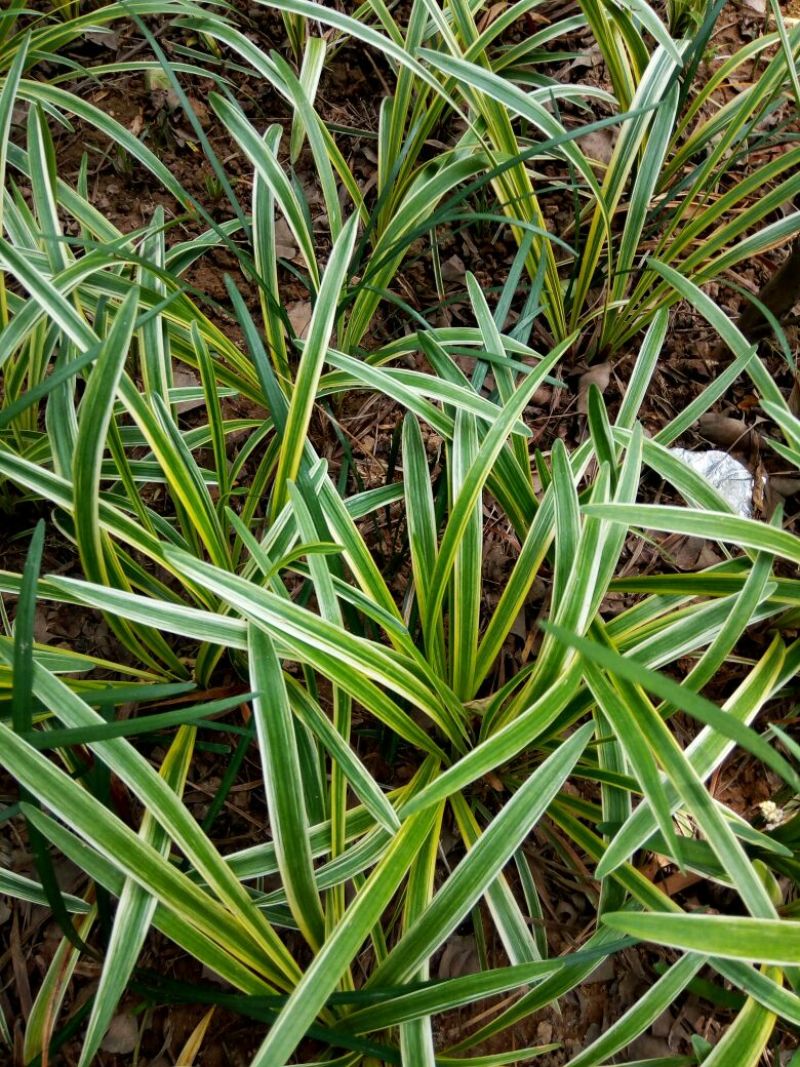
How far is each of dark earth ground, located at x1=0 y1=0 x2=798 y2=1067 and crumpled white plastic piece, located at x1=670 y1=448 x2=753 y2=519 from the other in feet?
0.08

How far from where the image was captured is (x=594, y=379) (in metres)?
1.17

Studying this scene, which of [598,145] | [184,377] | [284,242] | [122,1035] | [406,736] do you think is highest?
[598,145]

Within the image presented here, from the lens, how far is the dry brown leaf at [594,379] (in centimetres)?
116

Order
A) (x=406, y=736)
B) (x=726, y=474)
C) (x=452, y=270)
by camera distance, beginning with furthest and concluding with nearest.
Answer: (x=452, y=270) < (x=726, y=474) < (x=406, y=736)

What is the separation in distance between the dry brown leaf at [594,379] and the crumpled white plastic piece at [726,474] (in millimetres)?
152

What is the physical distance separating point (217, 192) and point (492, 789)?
1078 millimetres

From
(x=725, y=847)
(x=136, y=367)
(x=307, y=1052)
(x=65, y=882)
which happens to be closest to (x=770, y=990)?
(x=725, y=847)

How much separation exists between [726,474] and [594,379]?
25cm

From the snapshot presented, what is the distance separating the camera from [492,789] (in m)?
0.86

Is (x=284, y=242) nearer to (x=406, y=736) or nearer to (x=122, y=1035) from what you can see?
(x=406, y=736)

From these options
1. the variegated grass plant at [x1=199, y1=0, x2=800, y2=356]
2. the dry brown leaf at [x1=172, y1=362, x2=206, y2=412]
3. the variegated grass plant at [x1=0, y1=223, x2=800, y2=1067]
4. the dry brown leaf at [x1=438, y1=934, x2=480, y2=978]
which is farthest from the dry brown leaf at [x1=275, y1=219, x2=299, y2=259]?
the dry brown leaf at [x1=438, y1=934, x2=480, y2=978]

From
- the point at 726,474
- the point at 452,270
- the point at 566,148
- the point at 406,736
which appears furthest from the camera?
the point at 452,270

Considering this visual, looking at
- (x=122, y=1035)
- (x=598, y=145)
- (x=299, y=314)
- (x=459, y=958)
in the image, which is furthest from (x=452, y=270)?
(x=122, y=1035)

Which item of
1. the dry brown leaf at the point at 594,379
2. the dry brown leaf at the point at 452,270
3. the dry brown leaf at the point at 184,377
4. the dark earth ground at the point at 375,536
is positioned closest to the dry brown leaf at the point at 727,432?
the dark earth ground at the point at 375,536
